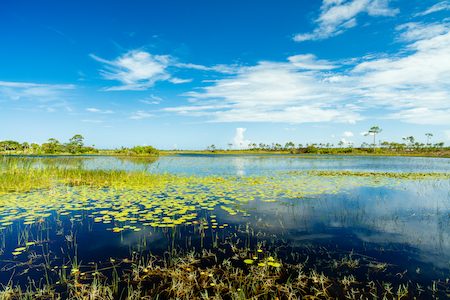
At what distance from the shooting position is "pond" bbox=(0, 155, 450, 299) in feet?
12.0

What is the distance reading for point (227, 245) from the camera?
514 cm

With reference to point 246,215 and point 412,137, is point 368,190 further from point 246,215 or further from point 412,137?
point 412,137

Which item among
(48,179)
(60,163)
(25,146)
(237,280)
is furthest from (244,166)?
(237,280)

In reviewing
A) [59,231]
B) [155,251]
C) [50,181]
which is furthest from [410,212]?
[50,181]

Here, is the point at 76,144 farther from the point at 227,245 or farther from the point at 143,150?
the point at 227,245

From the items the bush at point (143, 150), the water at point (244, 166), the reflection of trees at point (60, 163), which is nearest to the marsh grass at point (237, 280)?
the water at point (244, 166)

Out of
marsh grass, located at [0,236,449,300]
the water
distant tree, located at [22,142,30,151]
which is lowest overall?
marsh grass, located at [0,236,449,300]

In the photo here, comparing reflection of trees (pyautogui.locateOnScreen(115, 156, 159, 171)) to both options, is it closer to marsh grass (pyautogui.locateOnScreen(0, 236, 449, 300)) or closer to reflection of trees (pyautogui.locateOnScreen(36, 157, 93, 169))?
reflection of trees (pyautogui.locateOnScreen(36, 157, 93, 169))

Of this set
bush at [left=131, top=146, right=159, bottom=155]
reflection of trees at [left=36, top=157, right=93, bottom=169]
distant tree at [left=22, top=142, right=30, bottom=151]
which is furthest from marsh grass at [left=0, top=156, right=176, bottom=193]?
bush at [left=131, top=146, right=159, bottom=155]

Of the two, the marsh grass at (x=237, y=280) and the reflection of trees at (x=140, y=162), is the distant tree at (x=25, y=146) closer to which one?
the reflection of trees at (x=140, y=162)

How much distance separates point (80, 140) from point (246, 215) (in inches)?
3567

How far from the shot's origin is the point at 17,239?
5.29 meters

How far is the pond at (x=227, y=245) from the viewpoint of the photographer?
365 cm

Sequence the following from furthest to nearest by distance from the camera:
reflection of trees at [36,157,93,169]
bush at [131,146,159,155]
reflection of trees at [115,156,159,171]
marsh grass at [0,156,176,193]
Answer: bush at [131,146,159,155]
reflection of trees at [115,156,159,171]
reflection of trees at [36,157,93,169]
marsh grass at [0,156,176,193]
